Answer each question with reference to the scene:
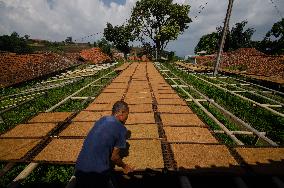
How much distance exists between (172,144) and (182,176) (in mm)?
1157

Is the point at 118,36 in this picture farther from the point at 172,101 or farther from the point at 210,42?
the point at 172,101

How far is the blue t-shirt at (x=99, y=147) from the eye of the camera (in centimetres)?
289

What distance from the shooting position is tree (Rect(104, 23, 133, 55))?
→ 40.1 m

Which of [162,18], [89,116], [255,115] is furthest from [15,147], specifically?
[162,18]

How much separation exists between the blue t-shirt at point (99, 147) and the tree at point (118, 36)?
122ft

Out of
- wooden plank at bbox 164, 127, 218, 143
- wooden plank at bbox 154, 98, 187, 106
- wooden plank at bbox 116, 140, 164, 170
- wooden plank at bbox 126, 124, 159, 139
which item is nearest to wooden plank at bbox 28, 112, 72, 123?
wooden plank at bbox 126, 124, 159, 139

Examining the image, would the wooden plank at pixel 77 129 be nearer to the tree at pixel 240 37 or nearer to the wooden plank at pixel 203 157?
the wooden plank at pixel 203 157

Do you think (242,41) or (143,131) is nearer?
(143,131)

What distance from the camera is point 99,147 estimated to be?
2.91m

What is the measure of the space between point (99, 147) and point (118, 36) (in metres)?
40.0

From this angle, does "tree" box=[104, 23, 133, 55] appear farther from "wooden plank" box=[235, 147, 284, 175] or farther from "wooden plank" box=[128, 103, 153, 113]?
"wooden plank" box=[235, 147, 284, 175]

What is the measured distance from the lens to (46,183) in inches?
169

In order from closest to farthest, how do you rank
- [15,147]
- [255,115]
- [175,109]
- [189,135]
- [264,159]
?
[264,159], [15,147], [189,135], [175,109], [255,115]

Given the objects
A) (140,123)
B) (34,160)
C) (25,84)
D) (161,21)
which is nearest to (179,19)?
(161,21)
